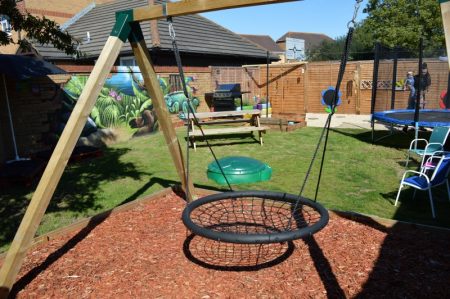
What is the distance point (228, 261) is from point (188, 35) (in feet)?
53.2

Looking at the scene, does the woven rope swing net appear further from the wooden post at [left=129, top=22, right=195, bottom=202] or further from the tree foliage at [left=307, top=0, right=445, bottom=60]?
the tree foliage at [left=307, top=0, right=445, bottom=60]

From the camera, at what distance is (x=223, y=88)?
46.1 feet

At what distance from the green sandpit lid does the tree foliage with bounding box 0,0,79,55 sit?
2845 mm

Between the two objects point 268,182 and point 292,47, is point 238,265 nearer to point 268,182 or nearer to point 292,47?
point 268,182

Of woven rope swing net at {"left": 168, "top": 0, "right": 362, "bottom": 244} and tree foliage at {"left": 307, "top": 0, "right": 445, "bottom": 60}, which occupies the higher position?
tree foliage at {"left": 307, "top": 0, "right": 445, "bottom": 60}

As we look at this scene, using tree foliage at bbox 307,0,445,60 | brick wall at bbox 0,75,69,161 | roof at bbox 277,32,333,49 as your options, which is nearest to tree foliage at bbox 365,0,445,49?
tree foliage at bbox 307,0,445,60

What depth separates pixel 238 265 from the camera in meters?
3.18

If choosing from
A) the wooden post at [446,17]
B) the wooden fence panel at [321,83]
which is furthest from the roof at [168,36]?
the wooden post at [446,17]

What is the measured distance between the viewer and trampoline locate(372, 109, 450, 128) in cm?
802

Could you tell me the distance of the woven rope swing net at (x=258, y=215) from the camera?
2535 mm


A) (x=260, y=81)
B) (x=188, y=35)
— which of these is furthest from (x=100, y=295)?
(x=188, y=35)

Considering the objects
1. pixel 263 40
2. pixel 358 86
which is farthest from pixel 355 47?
pixel 358 86

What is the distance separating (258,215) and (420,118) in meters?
6.61

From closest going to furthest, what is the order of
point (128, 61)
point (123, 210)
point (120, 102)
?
point (123, 210), point (120, 102), point (128, 61)
